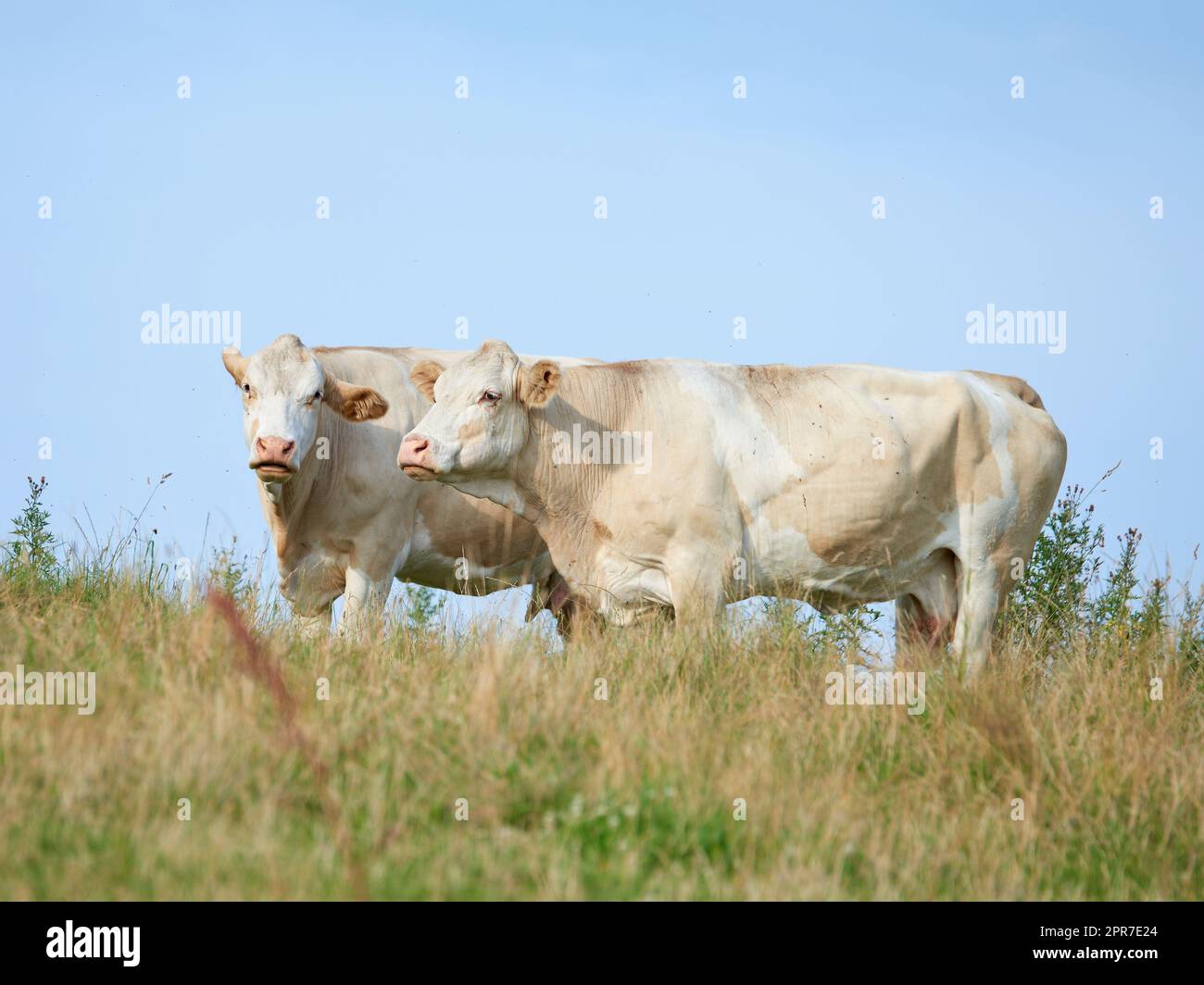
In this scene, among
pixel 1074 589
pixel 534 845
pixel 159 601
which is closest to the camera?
pixel 534 845

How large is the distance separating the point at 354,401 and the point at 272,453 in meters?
1.15

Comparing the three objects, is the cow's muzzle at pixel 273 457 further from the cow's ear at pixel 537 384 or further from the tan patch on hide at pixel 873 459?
the tan patch on hide at pixel 873 459

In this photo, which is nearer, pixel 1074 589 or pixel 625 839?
pixel 625 839

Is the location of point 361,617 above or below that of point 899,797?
above

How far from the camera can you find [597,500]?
10.1m

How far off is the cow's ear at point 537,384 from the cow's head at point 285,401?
1517mm

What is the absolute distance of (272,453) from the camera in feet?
32.2

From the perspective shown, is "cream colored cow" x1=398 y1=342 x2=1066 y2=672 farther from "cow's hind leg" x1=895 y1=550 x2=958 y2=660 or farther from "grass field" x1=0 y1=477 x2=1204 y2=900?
"grass field" x1=0 y1=477 x2=1204 y2=900

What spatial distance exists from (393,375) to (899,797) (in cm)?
653
